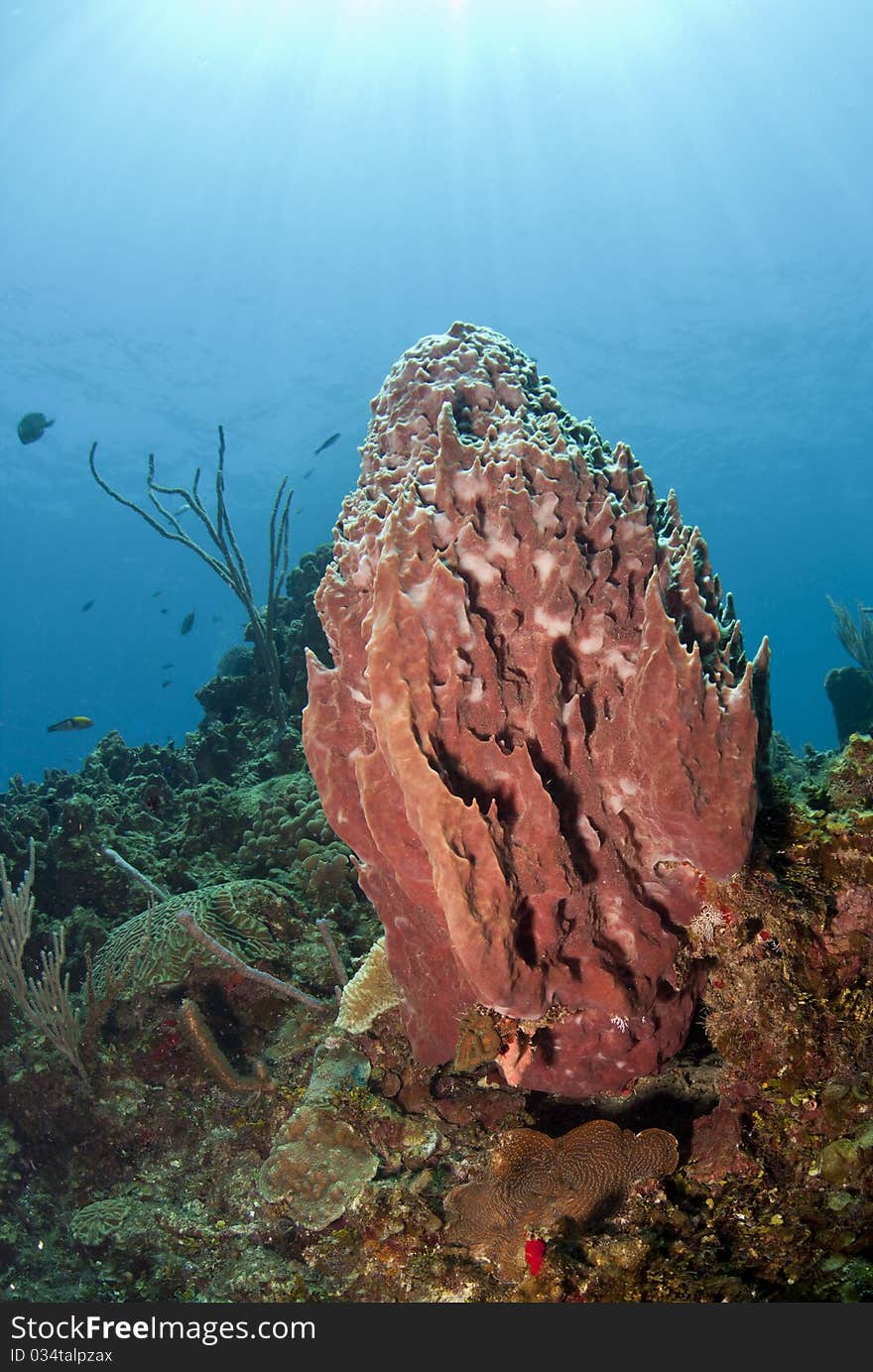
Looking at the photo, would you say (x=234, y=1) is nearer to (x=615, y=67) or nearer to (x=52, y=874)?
(x=615, y=67)

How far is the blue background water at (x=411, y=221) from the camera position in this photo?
32031 mm

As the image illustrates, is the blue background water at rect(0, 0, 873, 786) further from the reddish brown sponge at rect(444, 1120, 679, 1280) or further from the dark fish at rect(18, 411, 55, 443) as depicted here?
the reddish brown sponge at rect(444, 1120, 679, 1280)

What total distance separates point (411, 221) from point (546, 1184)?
175ft

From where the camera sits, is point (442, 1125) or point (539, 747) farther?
point (442, 1125)

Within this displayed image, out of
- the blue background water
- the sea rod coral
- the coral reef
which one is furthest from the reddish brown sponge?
the blue background water

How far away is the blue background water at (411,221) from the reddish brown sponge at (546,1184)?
138 ft

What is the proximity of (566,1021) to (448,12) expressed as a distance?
43.4 m

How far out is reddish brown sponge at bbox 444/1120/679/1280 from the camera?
2.48m

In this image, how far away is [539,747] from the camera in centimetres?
273

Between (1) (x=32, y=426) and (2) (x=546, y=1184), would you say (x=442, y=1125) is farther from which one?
(1) (x=32, y=426)

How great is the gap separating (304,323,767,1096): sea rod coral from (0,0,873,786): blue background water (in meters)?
40.2

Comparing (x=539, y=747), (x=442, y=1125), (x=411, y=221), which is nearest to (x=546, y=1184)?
(x=442, y=1125)

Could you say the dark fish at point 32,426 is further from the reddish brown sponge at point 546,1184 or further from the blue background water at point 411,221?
the blue background water at point 411,221

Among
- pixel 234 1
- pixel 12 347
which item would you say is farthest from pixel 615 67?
pixel 12 347
